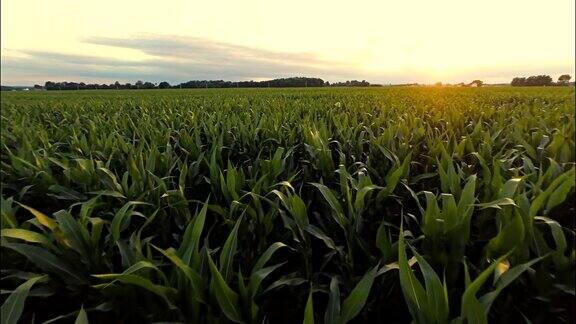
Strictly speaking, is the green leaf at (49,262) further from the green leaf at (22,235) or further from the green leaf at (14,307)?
the green leaf at (14,307)

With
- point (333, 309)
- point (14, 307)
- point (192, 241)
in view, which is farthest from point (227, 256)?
point (14, 307)

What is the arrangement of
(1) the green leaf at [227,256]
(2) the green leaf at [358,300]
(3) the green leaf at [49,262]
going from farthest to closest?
(3) the green leaf at [49,262], (1) the green leaf at [227,256], (2) the green leaf at [358,300]

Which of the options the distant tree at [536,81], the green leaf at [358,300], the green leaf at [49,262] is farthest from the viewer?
the distant tree at [536,81]

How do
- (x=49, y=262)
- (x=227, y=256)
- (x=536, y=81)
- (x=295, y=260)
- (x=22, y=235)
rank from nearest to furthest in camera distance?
(x=227, y=256)
(x=22, y=235)
(x=49, y=262)
(x=295, y=260)
(x=536, y=81)

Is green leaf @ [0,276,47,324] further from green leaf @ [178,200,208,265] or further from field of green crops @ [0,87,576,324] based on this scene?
green leaf @ [178,200,208,265]

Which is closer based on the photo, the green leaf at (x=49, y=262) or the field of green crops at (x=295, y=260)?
the field of green crops at (x=295, y=260)

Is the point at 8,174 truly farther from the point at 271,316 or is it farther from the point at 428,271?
the point at 428,271

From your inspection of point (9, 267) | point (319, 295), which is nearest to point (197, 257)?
point (319, 295)

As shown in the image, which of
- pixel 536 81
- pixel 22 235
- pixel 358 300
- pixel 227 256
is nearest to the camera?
pixel 358 300

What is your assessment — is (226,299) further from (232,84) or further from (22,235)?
(232,84)

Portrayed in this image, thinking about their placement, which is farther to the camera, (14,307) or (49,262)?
(49,262)

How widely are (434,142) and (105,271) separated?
9.96ft

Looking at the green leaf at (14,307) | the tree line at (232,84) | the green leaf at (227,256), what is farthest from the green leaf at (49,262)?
the tree line at (232,84)

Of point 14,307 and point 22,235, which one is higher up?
point 22,235
